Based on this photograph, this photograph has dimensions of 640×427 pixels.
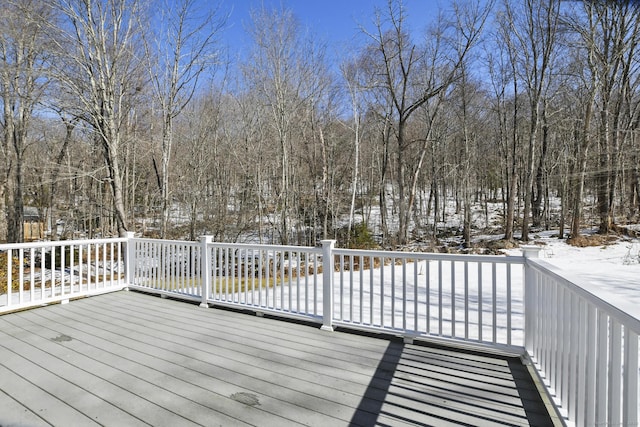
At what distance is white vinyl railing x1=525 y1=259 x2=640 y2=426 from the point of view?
1139 mm

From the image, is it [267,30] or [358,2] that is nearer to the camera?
[358,2]

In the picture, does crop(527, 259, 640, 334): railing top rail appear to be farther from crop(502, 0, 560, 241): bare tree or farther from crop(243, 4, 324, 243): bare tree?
crop(502, 0, 560, 241): bare tree

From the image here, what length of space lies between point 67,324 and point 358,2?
1057 centimetres

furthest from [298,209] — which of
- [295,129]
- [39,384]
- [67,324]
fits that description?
[39,384]

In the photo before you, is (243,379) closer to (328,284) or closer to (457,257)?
(328,284)

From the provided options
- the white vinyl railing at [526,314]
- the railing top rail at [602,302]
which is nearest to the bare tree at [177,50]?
the white vinyl railing at [526,314]

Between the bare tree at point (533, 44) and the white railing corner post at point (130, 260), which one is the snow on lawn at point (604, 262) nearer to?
the bare tree at point (533, 44)

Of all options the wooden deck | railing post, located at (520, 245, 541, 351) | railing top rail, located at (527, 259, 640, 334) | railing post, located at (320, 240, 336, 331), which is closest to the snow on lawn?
railing top rail, located at (527, 259, 640, 334)

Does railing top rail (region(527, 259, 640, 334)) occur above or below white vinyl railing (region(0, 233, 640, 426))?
above

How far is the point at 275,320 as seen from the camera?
3.79 m

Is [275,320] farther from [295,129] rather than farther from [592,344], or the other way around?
[295,129]

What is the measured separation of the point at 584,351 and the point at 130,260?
545cm

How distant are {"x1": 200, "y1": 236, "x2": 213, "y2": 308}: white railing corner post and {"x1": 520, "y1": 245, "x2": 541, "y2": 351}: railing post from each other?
11.0 ft

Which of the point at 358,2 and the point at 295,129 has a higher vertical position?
the point at 358,2
